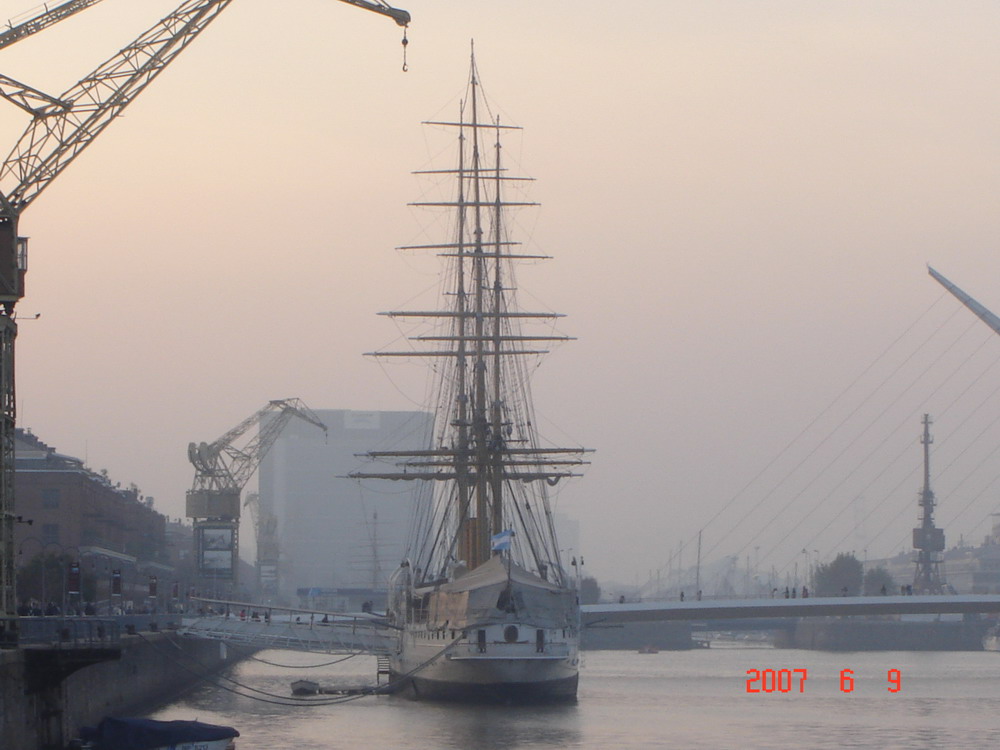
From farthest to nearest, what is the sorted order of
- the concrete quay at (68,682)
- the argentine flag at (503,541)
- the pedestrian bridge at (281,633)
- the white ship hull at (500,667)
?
the pedestrian bridge at (281,633), the argentine flag at (503,541), the white ship hull at (500,667), the concrete quay at (68,682)

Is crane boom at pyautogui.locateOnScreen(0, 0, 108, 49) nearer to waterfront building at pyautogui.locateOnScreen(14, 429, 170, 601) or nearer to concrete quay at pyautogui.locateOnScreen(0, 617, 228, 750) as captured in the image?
concrete quay at pyautogui.locateOnScreen(0, 617, 228, 750)

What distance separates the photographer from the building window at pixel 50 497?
327 ft

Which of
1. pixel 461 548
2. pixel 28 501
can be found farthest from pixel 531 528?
pixel 28 501

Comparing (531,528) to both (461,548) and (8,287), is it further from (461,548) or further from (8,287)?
(8,287)

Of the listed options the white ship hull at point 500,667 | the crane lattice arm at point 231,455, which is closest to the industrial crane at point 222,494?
the crane lattice arm at point 231,455

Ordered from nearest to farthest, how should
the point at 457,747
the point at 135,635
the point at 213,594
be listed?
the point at 457,747 < the point at 135,635 < the point at 213,594

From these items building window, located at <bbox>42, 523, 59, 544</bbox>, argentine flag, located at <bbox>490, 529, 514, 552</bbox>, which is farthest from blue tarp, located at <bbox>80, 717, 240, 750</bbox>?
building window, located at <bbox>42, 523, 59, 544</bbox>

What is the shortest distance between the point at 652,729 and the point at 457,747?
328 inches

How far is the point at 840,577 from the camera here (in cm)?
18925

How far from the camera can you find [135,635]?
5644 cm

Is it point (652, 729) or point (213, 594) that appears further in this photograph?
point (213, 594)
